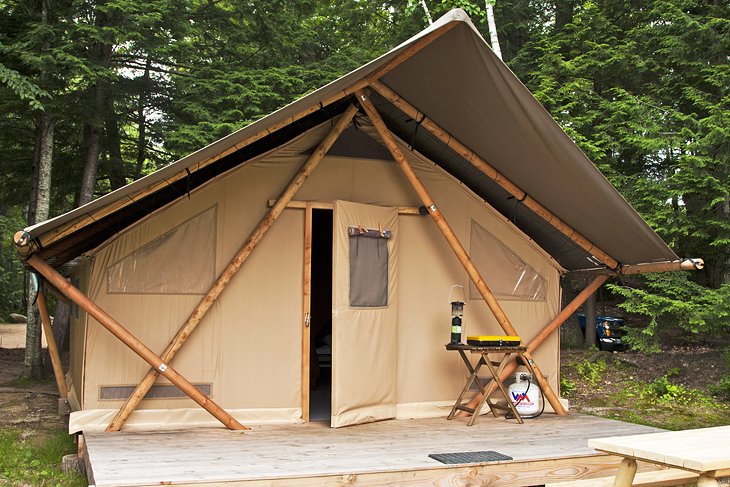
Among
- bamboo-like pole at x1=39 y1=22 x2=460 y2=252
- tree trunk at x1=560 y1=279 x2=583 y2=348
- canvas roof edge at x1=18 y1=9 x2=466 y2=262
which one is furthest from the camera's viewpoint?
tree trunk at x1=560 y1=279 x2=583 y2=348

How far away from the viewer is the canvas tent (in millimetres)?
4961

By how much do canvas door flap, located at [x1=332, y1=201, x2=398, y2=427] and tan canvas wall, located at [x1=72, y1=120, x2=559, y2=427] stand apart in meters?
0.26

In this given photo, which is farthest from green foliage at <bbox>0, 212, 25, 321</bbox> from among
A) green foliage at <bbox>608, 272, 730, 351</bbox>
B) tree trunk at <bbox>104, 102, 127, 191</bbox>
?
green foliage at <bbox>608, 272, 730, 351</bbox>

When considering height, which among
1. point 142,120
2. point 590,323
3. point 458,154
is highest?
point 142,120

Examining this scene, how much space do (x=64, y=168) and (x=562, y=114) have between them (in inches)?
287

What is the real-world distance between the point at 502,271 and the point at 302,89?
15.3 feet

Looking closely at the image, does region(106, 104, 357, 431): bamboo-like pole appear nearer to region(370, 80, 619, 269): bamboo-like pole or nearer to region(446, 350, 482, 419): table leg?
region(370, 80, 619, 269): bamboo-like pole

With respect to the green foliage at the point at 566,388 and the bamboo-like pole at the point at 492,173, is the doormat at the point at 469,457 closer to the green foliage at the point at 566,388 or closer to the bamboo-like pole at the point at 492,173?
the bamboo-like pole at the point at 492,173

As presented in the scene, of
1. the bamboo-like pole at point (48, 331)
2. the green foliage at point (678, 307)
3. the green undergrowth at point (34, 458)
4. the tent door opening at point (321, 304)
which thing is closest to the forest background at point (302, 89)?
the green foliage at point (678, 307)

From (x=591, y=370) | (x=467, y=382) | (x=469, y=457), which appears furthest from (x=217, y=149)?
(x=591, y=370)

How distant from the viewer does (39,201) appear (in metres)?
7.88

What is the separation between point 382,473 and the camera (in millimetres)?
3785

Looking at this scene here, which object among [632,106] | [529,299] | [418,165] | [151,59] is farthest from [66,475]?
[632,106]

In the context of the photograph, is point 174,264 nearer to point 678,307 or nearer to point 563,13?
point 678,307
